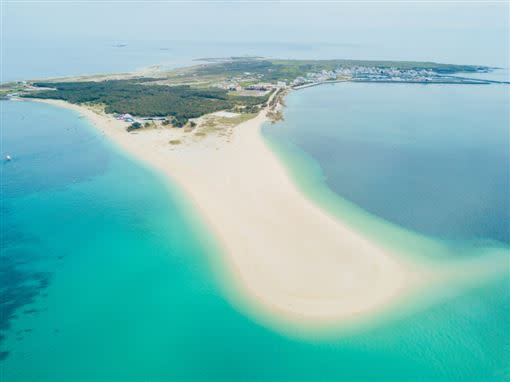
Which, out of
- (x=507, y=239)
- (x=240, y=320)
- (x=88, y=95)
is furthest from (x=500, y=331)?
(x=88, y=95)

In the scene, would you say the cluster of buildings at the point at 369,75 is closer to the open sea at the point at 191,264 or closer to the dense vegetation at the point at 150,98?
the dense vegetation at the point at 150,98

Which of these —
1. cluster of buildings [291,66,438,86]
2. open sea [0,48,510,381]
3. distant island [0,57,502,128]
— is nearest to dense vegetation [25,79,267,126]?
distant island [0,57,502,128]

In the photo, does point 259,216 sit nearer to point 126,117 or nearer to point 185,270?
point 185,270

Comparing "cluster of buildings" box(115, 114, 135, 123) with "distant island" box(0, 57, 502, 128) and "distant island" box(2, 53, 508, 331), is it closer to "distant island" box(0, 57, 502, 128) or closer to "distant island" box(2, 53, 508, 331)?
"distant island" box(2, 53, 508, 331)

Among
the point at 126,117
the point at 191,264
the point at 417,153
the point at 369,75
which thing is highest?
the point at 369,75

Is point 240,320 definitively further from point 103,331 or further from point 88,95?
point 88,95

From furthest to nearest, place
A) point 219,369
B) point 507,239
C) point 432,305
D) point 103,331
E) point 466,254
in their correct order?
1. point 507,239
2. point 466,254
3. point 432,305
4. point 103,331
5. point 219,369

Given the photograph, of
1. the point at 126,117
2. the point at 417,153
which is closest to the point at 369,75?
the point at 417,153
